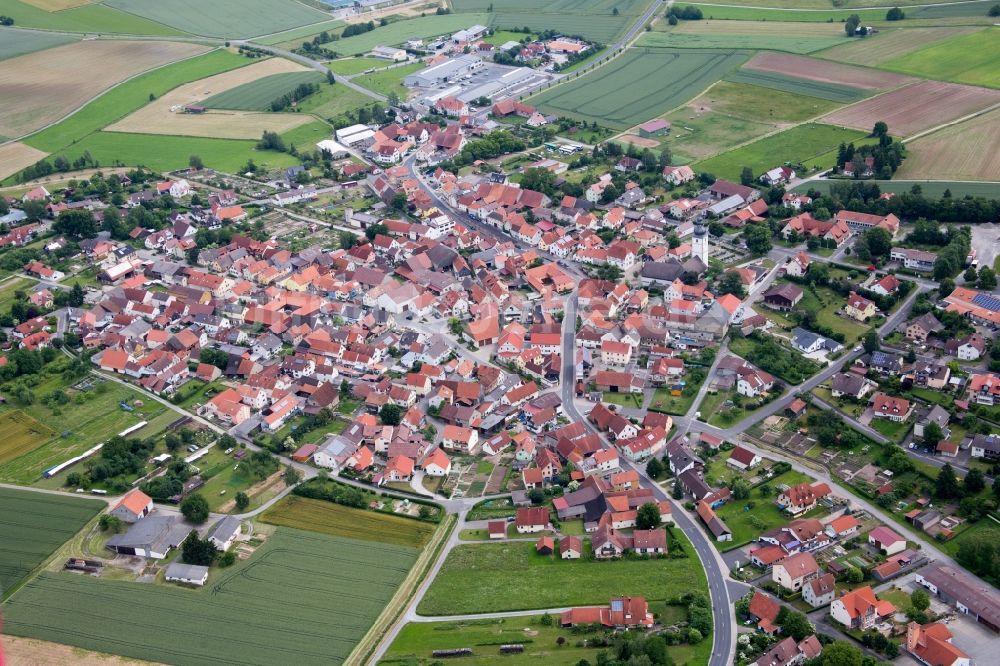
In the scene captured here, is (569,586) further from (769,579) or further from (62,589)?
(62,589)

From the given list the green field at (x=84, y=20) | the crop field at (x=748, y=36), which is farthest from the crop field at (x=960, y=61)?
the green field at (x=84, y=20)

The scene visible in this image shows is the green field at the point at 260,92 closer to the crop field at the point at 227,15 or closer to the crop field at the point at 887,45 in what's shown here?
the crop field at the point at 227,15

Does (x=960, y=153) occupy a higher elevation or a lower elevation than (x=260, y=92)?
lower

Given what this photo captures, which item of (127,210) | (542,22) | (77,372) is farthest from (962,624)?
(542,22)

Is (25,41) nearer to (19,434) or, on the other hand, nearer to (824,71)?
(19,434)

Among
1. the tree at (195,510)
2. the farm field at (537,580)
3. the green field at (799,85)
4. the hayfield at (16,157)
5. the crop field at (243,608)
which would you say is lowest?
the crop field at (243,608)

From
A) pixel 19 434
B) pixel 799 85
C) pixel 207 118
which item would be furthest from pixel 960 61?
pixel 19 434

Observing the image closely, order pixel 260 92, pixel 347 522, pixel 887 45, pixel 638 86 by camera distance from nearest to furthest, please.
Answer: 1. pixel 347 522
2. pixel 638 86
3. pixel 887 45
4. pixel 260 92
